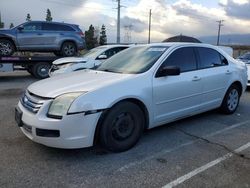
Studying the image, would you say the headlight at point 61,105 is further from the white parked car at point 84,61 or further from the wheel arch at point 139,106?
the white parked car at point 84,61

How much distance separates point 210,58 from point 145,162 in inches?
114

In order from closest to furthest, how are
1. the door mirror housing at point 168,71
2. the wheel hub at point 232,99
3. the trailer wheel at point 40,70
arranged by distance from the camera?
the door mirror housing at point 168,71 < the wheel hub at point 232,99 < the trailer wheel at point 40,70

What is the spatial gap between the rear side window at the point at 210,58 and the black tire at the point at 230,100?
A: 631 mm

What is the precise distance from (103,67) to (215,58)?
235 centimetres

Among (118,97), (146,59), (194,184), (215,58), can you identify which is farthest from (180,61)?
(194,184)

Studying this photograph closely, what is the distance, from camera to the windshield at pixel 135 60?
185 inches

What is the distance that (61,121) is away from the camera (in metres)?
3.68

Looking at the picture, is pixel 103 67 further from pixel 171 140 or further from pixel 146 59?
pixel 171 140

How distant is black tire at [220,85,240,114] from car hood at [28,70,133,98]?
278 cm

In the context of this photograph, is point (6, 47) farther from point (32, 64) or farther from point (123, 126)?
point (123, 126)

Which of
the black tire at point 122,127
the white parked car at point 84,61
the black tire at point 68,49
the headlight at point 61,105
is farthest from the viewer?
the black tire at point 68,49

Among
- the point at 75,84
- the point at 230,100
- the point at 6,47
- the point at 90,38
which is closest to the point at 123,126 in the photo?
the point at 75,84

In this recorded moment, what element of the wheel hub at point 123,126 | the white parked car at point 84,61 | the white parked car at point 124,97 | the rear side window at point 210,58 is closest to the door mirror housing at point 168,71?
the white parked car at point 124,97

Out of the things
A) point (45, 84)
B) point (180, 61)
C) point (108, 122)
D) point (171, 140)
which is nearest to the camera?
point (108, 122)
